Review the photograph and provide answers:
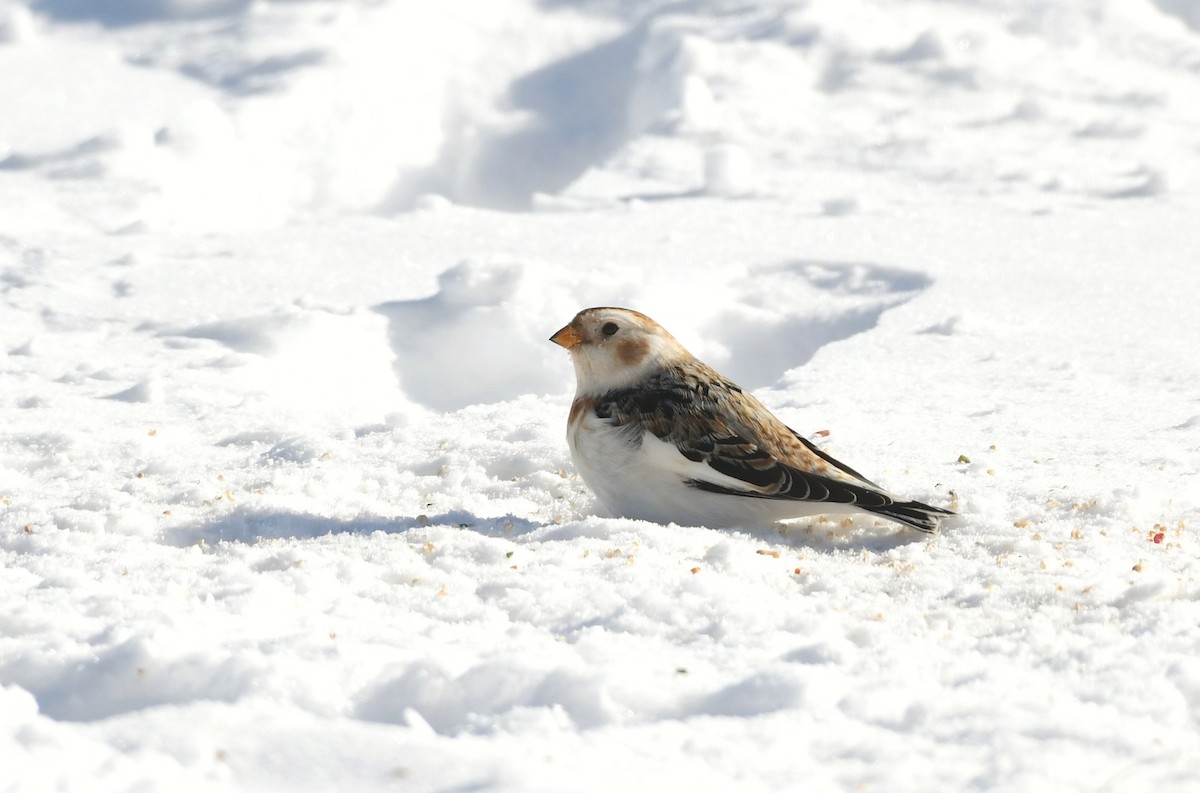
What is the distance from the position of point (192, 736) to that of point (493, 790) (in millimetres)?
525

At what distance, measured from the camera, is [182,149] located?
7738 millimetres

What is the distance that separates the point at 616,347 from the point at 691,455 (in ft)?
1.43

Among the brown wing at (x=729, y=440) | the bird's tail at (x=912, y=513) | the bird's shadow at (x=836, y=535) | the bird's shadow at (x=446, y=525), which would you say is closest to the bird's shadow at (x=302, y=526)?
the bird's shadow at (x=446, y=525)

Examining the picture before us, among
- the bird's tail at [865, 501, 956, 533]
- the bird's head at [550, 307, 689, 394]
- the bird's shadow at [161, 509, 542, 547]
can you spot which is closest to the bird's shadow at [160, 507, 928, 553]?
the bird's shadow at [161, 509, 542, 547]

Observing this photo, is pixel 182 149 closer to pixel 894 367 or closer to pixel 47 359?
pixel 47 359

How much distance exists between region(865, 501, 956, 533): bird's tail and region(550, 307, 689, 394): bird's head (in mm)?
729

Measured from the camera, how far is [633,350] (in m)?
3.91

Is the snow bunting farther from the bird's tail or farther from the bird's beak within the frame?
the bird's beak

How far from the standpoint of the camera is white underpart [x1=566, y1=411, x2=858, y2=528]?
366 cm

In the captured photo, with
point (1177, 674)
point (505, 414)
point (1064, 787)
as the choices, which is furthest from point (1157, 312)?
point (1064, 787)

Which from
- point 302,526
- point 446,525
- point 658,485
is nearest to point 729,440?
point 658,485

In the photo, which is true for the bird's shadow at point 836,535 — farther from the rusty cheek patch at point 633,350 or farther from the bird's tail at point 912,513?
the rusty cheek patch at point 633,350

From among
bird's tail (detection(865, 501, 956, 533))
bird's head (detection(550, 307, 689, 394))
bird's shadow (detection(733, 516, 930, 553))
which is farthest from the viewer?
bird's head (detection(550, 307, 689, 394))

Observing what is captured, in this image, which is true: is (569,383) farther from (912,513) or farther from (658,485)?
(912,513)
